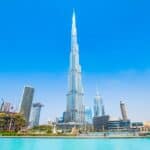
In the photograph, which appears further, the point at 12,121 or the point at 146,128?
the point at 146,128

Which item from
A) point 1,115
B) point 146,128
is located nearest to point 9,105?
point 1,115

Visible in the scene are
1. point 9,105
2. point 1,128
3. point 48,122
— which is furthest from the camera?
point 48,122

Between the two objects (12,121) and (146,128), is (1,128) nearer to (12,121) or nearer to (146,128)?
(12,121)

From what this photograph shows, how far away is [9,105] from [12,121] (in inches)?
1268

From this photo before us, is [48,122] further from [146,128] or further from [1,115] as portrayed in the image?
[146,128]

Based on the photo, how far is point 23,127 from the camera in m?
136

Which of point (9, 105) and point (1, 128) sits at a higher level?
point (9, 105)

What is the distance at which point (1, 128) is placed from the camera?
130 m

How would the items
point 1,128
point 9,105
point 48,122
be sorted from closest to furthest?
point 1,128
point 9,105
point 48,122

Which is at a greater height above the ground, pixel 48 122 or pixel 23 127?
pixel 48 122

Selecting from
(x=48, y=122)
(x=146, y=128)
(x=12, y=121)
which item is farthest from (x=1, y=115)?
(x=146, y=128)

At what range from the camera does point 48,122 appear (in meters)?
185

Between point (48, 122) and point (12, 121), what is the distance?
2159 inches

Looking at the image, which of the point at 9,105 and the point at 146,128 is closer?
the point at 9,105
